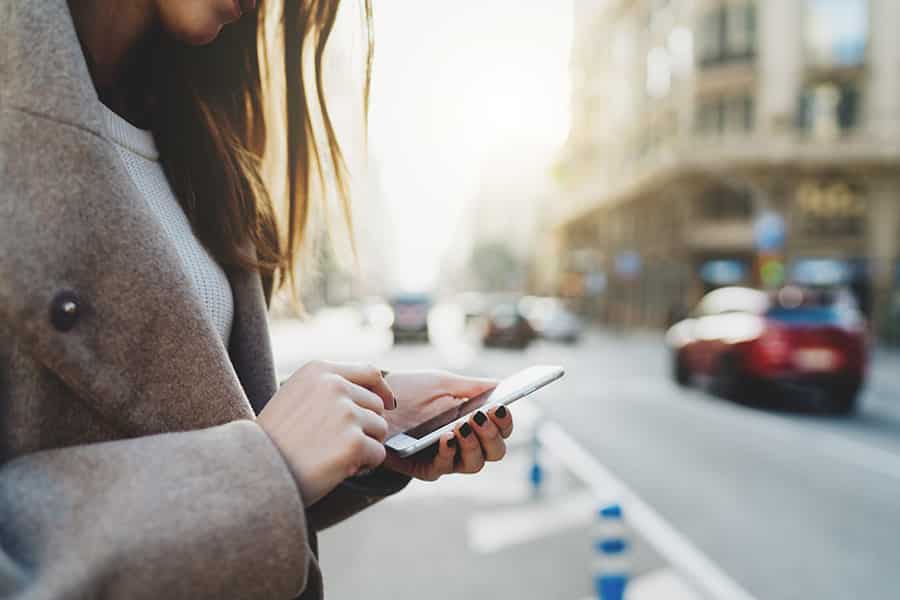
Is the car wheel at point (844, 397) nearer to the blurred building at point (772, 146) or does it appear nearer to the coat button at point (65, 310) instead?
the coat button at point (65, 310)

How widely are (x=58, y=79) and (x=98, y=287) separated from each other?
0.22m

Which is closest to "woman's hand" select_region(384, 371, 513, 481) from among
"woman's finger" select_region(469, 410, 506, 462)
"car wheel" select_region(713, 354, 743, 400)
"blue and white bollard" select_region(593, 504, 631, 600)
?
"woman's finger" select_region(469, 410, 506, 462)

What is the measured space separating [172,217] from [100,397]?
45 cm

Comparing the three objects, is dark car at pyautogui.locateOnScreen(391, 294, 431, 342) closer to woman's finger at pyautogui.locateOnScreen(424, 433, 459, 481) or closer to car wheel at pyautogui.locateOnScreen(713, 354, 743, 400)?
car wheel at pyautogui.locateOnScreen(713, 354, 743, 400)

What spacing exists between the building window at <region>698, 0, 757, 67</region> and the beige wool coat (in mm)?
38534

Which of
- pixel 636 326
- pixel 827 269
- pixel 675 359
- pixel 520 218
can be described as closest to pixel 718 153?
pixel 827 269

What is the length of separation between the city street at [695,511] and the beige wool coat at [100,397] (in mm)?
1619

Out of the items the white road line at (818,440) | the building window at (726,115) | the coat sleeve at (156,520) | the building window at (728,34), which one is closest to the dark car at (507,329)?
the building window at (726,115)

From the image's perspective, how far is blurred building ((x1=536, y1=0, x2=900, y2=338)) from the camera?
111ft

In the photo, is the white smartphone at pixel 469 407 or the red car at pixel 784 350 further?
the red car at pixel 784 350

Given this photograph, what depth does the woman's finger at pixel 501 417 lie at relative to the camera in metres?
1.26

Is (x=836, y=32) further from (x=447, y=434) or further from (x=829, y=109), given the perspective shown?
(x=447, y=434)

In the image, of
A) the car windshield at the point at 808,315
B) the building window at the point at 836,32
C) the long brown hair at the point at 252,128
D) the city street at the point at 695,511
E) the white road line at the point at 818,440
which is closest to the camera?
the long brown hair at the point at 252,128

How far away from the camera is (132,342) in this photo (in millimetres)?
905
